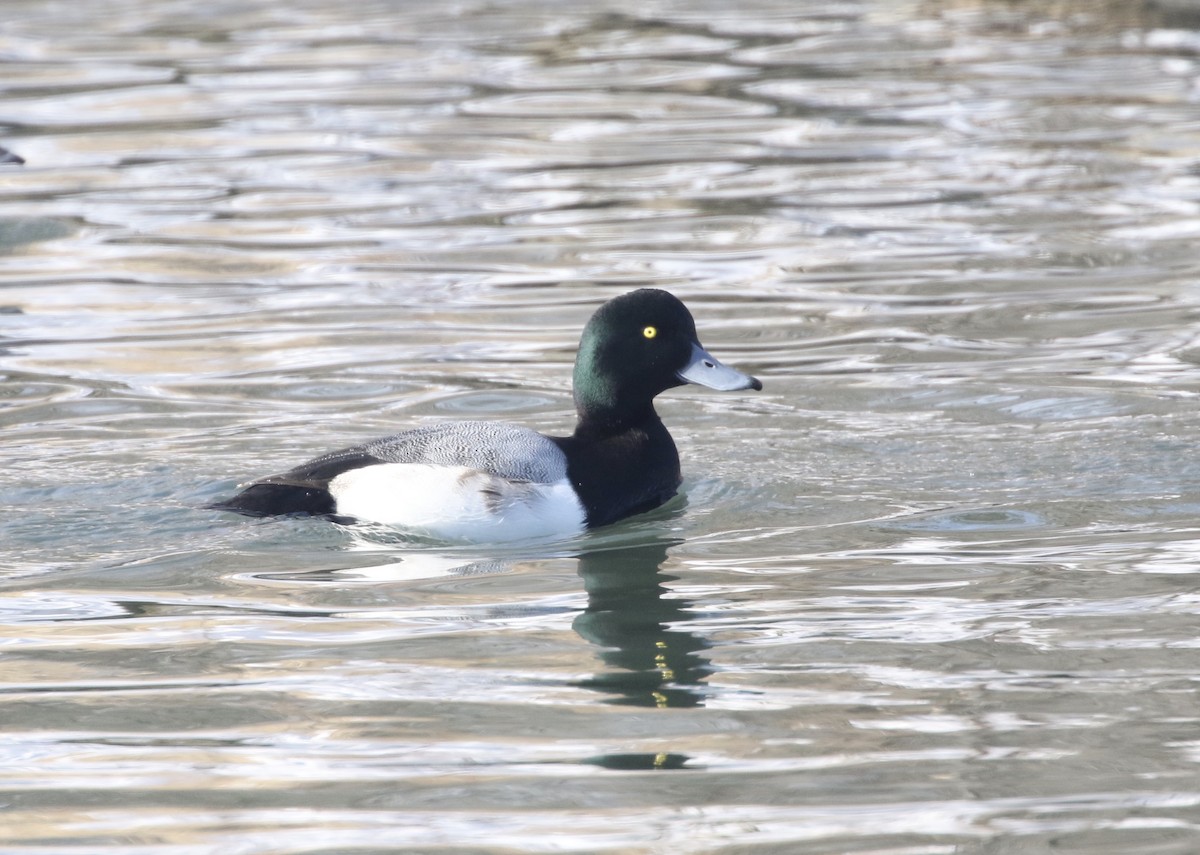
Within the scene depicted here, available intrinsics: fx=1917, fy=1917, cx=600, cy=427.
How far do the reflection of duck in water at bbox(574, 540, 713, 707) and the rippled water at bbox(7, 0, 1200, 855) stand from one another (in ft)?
0.07

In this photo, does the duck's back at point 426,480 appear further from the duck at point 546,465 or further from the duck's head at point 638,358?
the duck's head at point 638,358

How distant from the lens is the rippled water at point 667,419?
4.67m

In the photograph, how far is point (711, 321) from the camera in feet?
35.6

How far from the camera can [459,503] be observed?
6.89 metres

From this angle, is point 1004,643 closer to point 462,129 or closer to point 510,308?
point 510,308

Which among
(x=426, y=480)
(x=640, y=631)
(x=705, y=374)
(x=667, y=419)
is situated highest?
(x=705, y=374)

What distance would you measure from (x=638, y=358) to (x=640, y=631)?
1652 millimetres

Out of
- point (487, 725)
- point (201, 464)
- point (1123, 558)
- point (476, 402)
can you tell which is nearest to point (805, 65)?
point (476, 402)

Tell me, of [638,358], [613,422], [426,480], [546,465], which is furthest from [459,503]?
[638,358]

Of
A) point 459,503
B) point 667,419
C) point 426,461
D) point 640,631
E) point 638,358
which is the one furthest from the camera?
point 667,419

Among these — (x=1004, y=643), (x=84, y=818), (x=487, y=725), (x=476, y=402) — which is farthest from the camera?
(x=476, y=402)

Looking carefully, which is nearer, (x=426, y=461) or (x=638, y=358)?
(x=426, y=461)

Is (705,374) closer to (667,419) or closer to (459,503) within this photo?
(459,503)

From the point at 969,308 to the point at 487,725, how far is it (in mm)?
6414
